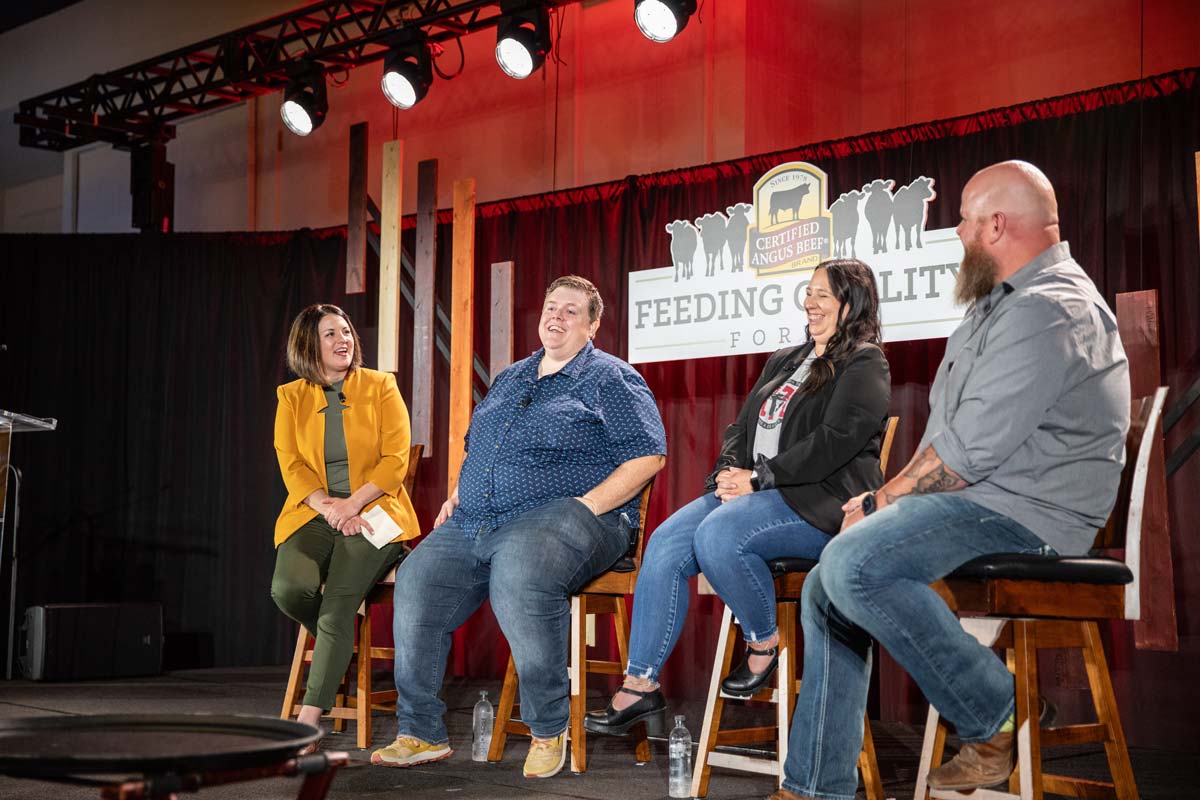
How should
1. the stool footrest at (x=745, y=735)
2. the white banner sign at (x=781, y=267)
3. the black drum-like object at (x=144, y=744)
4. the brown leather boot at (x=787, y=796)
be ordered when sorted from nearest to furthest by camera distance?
the black drum-like object at (x=144, y=744)
the brown leather boot at (x=787, y=796)
the stool footrest at (x=745, y=735)
the white banner sign at (x=781, y=267)

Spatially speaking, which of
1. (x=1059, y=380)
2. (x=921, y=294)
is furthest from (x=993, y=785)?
(x=921, y=294)

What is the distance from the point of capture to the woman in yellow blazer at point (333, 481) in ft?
11.6

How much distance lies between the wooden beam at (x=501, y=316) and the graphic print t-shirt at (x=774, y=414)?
2070mm

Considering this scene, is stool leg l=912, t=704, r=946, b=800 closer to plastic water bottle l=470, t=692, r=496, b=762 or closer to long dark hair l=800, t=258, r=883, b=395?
long dark hair l=800, t=258, r=883, b=395

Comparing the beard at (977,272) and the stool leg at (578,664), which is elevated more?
the beard at (977,272)

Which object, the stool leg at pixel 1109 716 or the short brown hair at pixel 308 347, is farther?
the short brown hair at pixel 308 347

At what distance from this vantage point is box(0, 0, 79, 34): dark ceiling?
831 cm

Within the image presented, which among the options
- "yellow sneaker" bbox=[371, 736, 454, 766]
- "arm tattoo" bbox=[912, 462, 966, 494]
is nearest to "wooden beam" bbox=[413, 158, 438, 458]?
"yellow sneaker" bbox=[371, 736, 454, 766]

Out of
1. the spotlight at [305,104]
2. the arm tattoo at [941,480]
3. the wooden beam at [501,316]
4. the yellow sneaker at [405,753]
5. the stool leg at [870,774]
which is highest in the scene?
the spotlight at [305,104]

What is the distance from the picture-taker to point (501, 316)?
5.06 m

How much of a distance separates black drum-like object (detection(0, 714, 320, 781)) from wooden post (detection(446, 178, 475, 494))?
136 inches

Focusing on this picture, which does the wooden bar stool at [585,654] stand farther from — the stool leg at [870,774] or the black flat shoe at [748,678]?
the stool leg at [870,774]

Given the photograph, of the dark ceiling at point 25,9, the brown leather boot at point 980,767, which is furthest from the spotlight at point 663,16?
the dark ceiling at point 25,9

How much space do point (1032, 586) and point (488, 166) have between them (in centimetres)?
511
